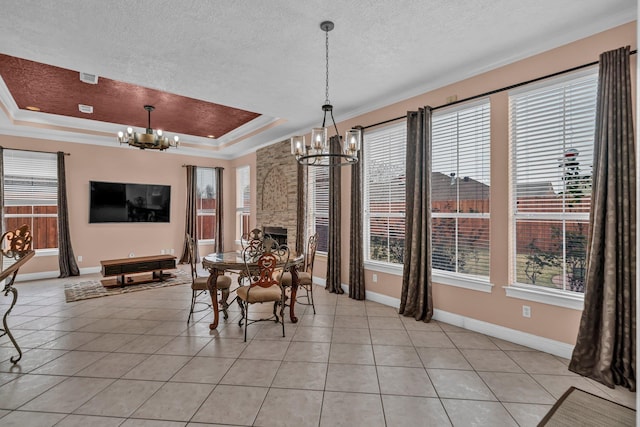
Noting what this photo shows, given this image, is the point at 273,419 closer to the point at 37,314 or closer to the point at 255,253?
the point at 255,253

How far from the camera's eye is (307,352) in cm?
304

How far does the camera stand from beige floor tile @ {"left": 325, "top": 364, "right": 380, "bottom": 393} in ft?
7.91

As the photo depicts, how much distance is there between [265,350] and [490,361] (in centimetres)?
214

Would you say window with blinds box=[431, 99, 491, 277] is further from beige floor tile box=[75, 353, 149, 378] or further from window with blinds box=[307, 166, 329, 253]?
beige floor tile box=[75, 353, 149, 378]

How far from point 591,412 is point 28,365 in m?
4.56

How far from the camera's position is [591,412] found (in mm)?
2109

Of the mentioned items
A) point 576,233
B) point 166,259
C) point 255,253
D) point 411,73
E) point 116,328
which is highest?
point 411,73

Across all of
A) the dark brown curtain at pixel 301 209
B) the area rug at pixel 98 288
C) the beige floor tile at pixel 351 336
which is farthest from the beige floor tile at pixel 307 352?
the area rug at pixel 98 288

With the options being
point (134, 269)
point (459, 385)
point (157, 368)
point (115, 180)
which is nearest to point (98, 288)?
point (134, 269)

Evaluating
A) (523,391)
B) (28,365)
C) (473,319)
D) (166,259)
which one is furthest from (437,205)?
(166,259)

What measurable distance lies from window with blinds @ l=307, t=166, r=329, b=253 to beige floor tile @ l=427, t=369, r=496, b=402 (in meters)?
3.31

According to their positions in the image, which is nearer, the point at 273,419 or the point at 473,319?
the point at 273,419

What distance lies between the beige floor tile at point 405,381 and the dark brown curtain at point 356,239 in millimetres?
2092

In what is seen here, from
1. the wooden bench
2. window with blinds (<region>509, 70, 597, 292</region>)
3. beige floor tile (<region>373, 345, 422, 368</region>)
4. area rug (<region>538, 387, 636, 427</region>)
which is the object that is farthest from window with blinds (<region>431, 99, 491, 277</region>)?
the wooden bench
